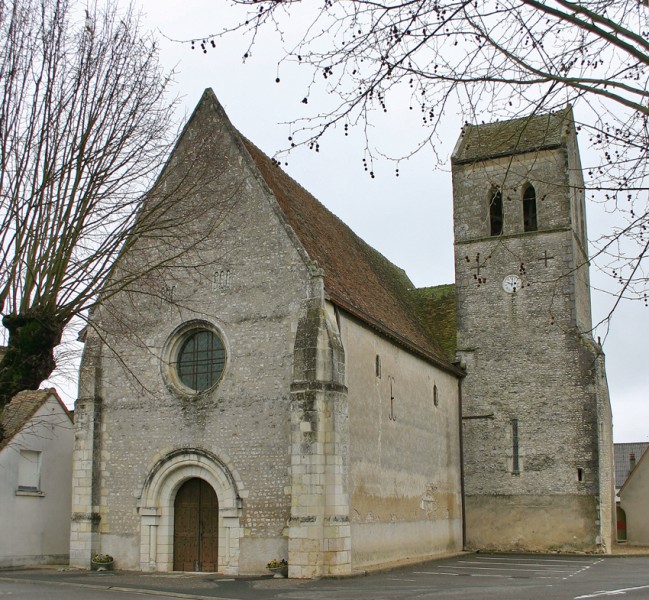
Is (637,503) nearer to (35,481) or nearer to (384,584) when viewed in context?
(384,584)

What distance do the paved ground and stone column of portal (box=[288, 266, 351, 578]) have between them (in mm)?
628

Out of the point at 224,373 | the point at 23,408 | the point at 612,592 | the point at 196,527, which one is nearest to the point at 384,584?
the point at 612,592

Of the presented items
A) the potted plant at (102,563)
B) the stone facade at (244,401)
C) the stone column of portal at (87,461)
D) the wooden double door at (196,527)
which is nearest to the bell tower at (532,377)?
Result: the stone facade at (244,401)

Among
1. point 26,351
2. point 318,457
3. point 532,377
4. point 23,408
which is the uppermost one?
point 532,377

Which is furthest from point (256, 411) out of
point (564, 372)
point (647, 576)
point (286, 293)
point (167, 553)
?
point (564, 372)

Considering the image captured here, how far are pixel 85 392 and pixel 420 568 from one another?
9.44 metres

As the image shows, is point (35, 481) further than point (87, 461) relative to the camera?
Yes

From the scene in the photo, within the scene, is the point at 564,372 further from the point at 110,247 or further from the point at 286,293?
the point at 110,247

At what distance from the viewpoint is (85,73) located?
45.6 feet

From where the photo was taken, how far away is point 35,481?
24.7 metres

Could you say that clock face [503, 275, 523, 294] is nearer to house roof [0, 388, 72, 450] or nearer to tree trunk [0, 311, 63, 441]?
house roof [0, 388, 72, 450]

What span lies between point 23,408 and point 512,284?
641 inches

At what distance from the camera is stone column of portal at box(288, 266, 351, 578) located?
56.7 ft

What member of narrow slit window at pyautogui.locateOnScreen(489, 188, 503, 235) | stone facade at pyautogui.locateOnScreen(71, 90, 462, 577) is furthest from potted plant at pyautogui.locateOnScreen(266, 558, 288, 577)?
narrow slit window at pyautogui.locateOnScreen(489, 188, 503, 235)
